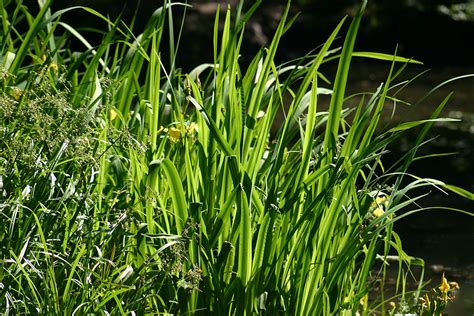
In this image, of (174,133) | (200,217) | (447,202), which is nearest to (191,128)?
(174,133)

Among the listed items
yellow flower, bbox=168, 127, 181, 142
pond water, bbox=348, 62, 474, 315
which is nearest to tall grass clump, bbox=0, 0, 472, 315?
yellow flower, bbox=168, 127, 181, 142

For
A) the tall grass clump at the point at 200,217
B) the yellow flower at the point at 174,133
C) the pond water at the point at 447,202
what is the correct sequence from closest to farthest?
the tall grass clump at the point at 200,217 < the yellow flower at the point at 174,133 < the pond water at the point at 447,202

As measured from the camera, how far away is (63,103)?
214cm

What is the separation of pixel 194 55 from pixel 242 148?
7.93 m

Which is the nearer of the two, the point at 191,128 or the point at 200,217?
the point at 200,217

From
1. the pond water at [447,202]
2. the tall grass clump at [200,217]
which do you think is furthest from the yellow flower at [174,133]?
the pond water at [447,202]

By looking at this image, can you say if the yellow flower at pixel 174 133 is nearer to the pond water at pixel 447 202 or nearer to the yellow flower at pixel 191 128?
the yellow flower at pixel 191 128

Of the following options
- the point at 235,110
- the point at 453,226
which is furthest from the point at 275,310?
the point at 453,226

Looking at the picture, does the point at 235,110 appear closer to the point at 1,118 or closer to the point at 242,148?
the point at 242,148

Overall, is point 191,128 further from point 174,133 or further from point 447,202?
point 447,202

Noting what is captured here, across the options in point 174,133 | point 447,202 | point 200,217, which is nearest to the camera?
point 200,217

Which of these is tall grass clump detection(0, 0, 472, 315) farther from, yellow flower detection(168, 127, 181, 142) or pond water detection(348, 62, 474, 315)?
pond water detection(348, 62, 474, 315)

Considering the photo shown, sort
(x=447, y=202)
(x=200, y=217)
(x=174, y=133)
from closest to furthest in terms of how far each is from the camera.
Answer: (x=200, y=217) → (x=174, y=133) → (x=447, y=202)

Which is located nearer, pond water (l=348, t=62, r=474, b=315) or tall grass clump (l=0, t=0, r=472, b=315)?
tall grass clump (l=0, t=0, r=472, b=315)
